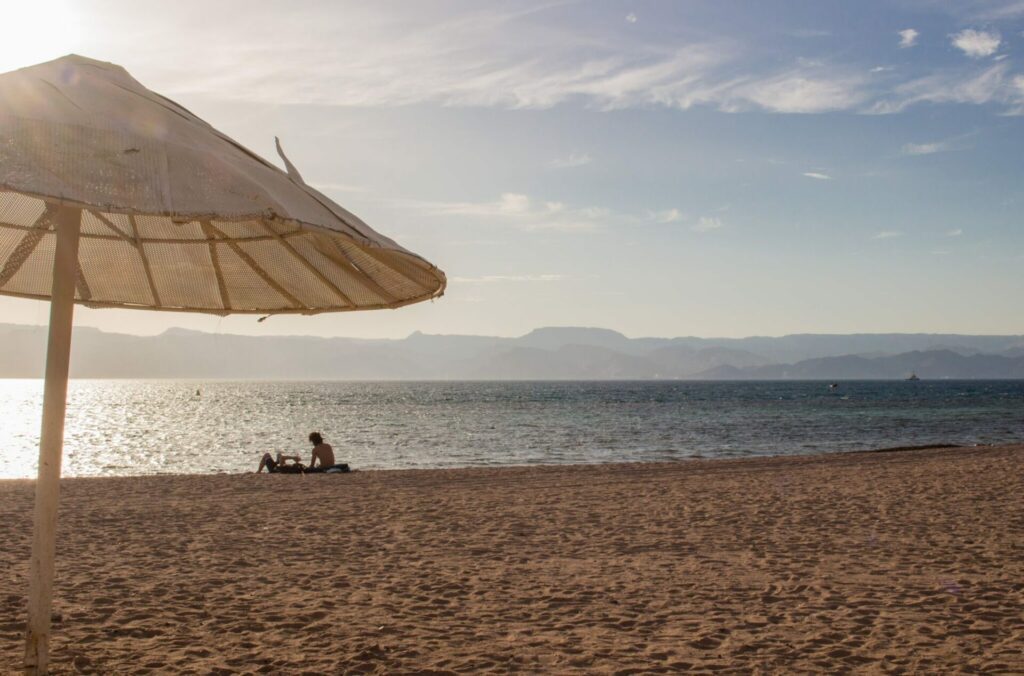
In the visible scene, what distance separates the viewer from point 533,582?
25.7ft

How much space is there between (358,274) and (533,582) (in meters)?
4.14

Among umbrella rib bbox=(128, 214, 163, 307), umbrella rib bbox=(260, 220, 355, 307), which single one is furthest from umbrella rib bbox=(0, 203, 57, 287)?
umbrella rib bbox=(260, 220, 355, 307)

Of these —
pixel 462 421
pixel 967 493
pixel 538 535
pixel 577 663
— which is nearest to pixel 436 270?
pixel 577 663

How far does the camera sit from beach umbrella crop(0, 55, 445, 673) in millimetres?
3037

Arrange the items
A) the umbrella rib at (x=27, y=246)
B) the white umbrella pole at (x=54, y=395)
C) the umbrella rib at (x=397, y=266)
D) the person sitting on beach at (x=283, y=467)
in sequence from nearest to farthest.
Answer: the white umbrella pole at (x=54, y=395) < the umbrella rib at (x=397, y=266) < the umbrella rib at (x=27, y=246) < the person sitting on beach at (x=283, y=467)

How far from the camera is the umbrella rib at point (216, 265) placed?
4.88m

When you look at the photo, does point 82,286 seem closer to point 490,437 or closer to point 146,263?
point 146,263

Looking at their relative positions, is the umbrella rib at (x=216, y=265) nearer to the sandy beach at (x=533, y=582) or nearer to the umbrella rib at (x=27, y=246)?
the umbrella rib at (x=27, y=246)

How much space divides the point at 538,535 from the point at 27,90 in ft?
26.6

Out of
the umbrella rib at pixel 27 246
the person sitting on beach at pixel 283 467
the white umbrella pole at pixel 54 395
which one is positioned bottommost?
the person sitting on beach at pixel 283 467

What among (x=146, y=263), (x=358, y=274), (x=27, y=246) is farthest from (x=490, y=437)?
(x=358, y=274)

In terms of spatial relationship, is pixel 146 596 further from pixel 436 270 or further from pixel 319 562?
pixel 436 270

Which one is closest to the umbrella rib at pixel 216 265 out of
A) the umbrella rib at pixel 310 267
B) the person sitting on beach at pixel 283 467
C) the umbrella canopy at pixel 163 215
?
the umbrella canopy at pixel 163 215

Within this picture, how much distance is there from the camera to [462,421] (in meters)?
56.2
